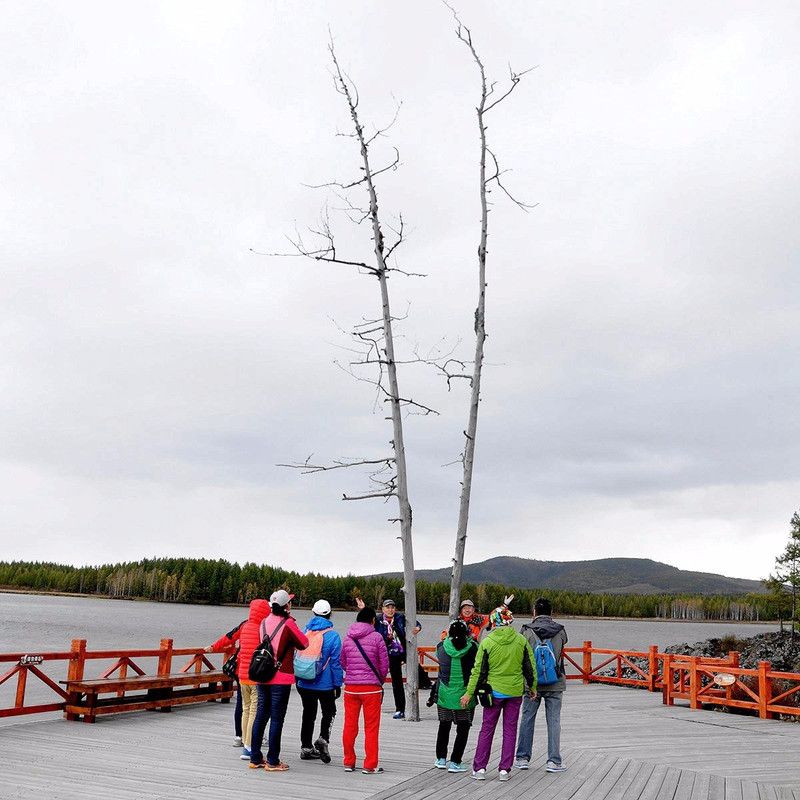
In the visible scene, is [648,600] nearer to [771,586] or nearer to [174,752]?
[771,586]

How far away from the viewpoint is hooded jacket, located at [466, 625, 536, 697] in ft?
28.0

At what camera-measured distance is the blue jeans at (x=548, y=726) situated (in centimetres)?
920

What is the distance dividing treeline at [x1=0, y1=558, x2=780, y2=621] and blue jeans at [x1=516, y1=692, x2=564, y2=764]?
129 m

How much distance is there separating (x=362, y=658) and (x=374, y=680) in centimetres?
27

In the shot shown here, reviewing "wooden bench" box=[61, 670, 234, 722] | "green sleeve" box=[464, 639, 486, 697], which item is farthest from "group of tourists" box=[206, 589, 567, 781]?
"wooden bench" box=[61, 670, 234, 722]

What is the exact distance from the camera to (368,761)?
8844mm

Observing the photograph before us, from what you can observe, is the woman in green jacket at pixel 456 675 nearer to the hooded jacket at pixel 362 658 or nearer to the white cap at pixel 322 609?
the hooded jacket at pixel 362 658

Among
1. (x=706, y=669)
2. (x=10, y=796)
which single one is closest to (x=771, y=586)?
(x=706, y=669)

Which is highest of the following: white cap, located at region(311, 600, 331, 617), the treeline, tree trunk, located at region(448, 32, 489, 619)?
tree trunk, located at region(448, 32, 489, 619)

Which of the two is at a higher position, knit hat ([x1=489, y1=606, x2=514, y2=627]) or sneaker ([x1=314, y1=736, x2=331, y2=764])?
knit hat ([x1=489, y1=606, x2=514, y2=627])

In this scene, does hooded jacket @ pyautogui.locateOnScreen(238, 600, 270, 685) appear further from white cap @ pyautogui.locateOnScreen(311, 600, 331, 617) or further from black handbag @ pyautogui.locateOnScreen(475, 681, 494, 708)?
black handbag @ pyautogui.locateOnScreen(475, 681, 494, 708)

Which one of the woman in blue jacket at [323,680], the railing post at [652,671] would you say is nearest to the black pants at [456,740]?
the woman in blue jacket at [323,680]

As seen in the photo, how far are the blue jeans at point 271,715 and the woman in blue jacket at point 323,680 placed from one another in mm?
560

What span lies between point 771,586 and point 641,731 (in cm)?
4572
